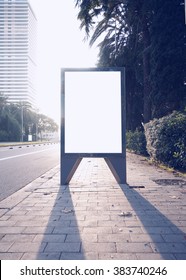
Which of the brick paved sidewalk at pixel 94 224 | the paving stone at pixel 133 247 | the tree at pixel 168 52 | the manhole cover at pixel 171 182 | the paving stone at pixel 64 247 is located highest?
the tree at pixel 168 52

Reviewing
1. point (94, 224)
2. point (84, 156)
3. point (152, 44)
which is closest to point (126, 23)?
point (152, 44)

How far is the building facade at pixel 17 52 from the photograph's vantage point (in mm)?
151750

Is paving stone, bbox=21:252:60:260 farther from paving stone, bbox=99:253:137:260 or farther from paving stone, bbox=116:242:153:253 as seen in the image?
paving stone, bbox=116:242:153:253

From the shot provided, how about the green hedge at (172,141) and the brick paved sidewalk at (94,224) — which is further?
the green hedge at (172,141)

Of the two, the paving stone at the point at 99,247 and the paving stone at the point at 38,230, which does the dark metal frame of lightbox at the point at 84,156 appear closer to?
the paving stone at the point at 38,230

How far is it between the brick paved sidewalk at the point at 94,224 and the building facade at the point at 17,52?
149085 millimetres

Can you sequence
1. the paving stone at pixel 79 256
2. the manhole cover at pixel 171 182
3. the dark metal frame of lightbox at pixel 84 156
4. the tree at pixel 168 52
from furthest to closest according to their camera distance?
the tree at pixel 168 52
the dark metal frame of lightbox at pixel 84 156
the manhole cover at pixel 171 182
the paving stone at pixel 79 256

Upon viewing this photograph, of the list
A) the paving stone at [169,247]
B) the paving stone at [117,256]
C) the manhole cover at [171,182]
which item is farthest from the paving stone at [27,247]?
the manhole cover at [171,182]

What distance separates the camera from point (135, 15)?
16156 mm

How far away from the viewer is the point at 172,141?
30.6 feet

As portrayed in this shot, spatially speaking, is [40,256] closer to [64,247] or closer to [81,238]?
[64,247]

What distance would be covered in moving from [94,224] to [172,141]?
20.9ft

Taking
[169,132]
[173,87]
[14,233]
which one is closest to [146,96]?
[173,87]

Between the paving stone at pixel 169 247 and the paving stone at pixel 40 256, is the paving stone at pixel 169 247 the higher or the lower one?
the lower one
